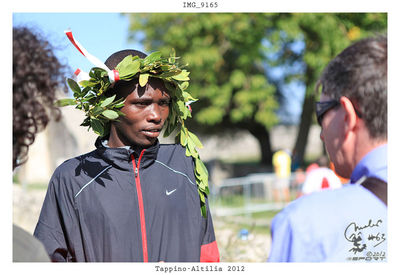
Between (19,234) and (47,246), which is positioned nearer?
(19,234)

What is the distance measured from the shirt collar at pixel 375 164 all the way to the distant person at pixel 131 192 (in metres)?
1.21

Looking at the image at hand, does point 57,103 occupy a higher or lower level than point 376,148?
higher

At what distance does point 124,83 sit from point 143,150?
0.40 metres

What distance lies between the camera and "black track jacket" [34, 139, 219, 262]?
2.43 m

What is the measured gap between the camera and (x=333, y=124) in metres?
1.74

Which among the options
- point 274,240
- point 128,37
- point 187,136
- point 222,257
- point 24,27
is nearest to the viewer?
point 274,240

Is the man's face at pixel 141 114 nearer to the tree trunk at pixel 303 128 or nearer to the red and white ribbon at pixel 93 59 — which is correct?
the red and white ribbon at pixel 93 59

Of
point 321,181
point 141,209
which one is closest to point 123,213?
point 141,209

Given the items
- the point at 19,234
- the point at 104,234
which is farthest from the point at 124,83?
the point at 19,234

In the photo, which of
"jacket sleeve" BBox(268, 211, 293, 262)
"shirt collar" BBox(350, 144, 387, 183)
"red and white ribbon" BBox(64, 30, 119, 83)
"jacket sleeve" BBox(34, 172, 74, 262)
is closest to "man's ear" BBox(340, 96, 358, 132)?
"shirt collar" BBox(350, 144, 387, 183)

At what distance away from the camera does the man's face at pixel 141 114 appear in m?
2.63

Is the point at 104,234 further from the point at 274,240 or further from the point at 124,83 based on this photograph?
the point at 274,240

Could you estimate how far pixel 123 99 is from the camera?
2.66 m

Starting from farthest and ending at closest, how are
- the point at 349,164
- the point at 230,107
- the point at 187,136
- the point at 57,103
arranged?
1. the point at 230,107
2. the point at 187,136
3. the point at 57,103
4. the point at 349,164
